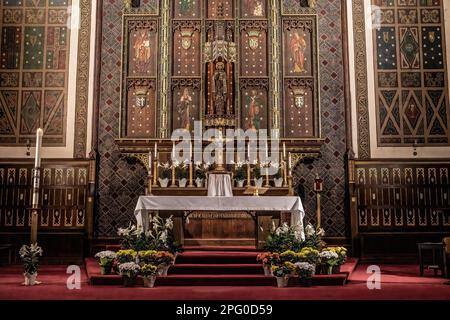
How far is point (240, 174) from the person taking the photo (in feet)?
43.4

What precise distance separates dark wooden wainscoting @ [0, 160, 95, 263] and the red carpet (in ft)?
7.72

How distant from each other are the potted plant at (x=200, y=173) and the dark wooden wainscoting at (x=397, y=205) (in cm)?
358

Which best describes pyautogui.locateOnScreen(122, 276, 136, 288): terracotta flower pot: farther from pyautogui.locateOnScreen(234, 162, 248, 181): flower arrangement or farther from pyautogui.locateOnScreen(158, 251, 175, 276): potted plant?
pyautogui.locateOnScreen(234, 162, 248, 181): flower arrangement

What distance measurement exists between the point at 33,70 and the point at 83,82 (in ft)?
4.34

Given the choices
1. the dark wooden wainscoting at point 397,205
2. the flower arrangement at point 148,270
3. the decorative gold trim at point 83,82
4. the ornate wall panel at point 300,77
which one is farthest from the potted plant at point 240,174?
the flower arrangement at point 148,270

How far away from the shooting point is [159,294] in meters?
7.43

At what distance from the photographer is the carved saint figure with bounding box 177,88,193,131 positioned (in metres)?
13.9

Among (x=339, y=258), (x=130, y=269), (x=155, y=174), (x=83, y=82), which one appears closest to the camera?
(x=130, y=269)

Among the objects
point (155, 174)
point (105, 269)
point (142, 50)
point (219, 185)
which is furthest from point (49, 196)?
point (105, 269)

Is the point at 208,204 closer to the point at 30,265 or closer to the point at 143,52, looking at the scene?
the point at 30,265

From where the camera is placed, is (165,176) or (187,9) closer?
(165,176)

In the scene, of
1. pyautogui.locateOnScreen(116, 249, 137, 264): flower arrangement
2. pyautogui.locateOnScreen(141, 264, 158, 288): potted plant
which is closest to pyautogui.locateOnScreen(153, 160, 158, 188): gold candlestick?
Result: pyautogui.locateOnScreen(116, 249, 137, 264): flower arrangement

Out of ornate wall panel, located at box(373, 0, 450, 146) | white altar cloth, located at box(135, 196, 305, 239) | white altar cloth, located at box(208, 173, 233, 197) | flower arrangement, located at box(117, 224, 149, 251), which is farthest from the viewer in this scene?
ornate wall panel, located at box(373, 0, 450, 146)

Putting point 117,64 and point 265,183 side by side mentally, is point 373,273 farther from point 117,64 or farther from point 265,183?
point 117,64
